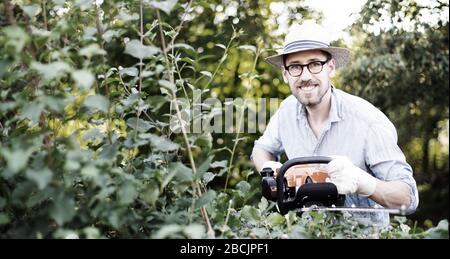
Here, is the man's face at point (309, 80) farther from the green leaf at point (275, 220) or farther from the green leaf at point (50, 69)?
the green leaf at point (50, 69)

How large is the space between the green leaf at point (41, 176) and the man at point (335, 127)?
50.9 inches

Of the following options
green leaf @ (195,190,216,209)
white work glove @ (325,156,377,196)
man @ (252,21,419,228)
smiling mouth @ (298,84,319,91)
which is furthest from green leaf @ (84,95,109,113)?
smiling mouth @ (298,84,319,91)

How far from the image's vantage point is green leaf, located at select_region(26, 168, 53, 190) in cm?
128

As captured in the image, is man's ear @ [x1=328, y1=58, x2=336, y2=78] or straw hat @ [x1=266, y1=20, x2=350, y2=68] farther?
man's ear @ [x1=328, y1=58, x2=336, y2=78]

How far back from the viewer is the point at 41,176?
4.22 feet

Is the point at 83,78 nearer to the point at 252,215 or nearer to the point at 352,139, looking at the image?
the point at 252,215

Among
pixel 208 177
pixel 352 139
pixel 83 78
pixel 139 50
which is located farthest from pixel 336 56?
pixel 83 78

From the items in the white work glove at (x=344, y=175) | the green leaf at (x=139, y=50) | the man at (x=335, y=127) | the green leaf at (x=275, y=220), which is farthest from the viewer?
the man at (x=335, y=127)

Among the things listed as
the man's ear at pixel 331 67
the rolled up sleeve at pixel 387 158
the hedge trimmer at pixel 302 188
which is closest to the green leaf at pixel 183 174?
the hedge trimmer at pixel 302 188

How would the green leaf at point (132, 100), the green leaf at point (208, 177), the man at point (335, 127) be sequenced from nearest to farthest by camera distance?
the green leaf at point (132, 100), the green leaf at point (208, 177), the man at point (335, 127)

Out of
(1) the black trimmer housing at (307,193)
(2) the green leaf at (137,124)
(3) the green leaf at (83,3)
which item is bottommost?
(1) the black trimmer housing at (307,193)

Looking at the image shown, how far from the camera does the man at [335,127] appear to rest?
7.94 ft

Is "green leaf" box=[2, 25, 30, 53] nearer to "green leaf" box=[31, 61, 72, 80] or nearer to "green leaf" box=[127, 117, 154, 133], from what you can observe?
"green leaf" box=[31, 61, 72, 80]
